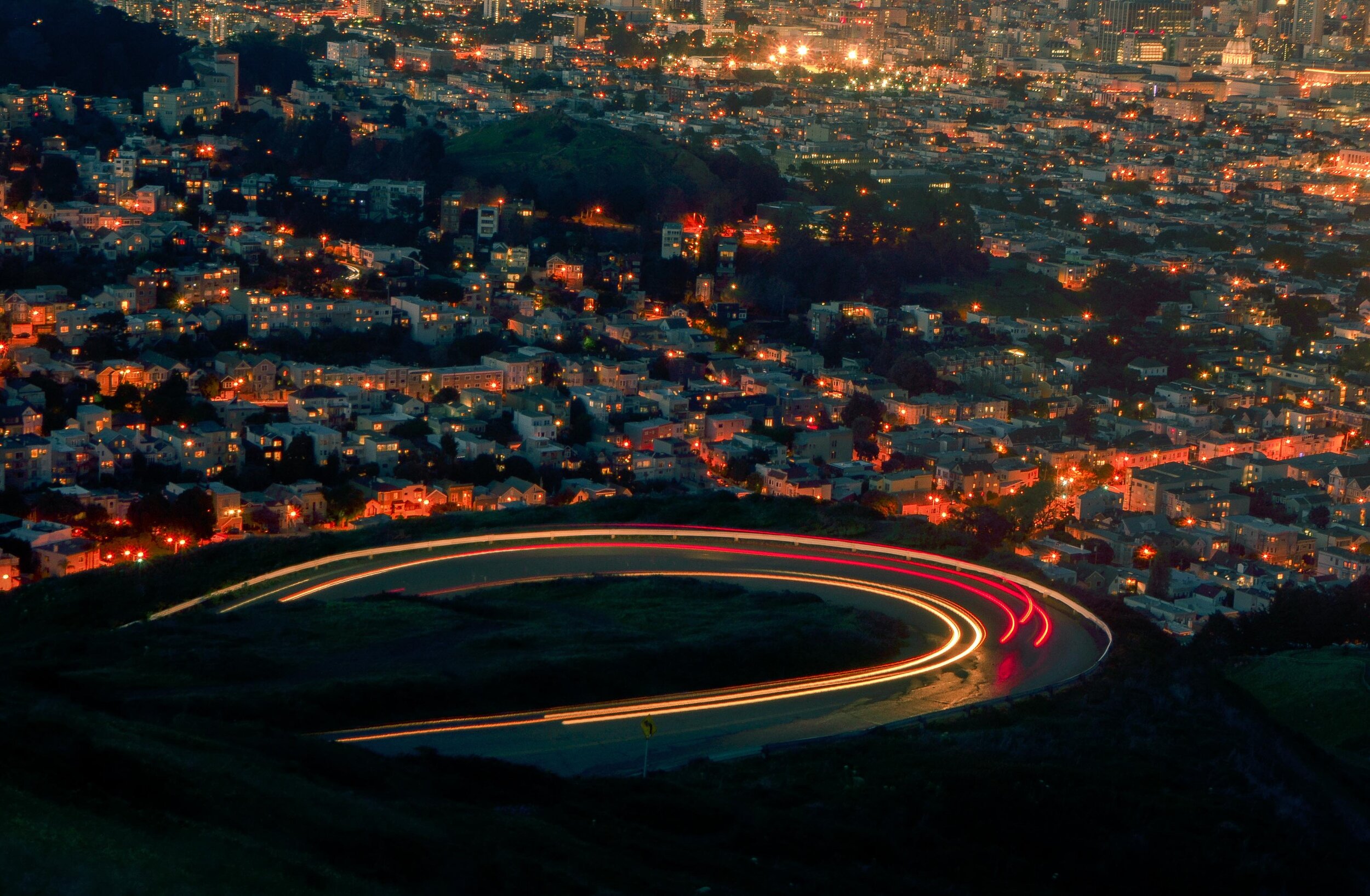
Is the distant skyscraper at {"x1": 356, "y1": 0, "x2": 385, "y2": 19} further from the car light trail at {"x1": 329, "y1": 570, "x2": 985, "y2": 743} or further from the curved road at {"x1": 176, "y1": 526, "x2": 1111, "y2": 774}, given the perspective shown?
the car light trail at {"x1": 329, "y1": 570, "x2": 985, "y2": 743}

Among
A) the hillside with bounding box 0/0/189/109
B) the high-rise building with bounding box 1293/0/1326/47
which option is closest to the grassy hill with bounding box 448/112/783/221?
the hillside with bounding box 0/0/189/109

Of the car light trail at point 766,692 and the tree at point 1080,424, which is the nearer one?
the car light trail at point 766,692

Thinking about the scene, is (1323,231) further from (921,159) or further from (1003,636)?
(1003,636)

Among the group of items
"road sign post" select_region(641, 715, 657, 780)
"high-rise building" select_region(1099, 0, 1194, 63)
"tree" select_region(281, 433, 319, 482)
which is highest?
"high-rise building" select_region(1099, 0, 1194, 63)

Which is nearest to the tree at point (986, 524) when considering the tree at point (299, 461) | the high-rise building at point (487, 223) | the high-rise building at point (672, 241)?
the tree at point (299, 461)

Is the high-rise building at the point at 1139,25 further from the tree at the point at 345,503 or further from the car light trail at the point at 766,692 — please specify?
the car light trail at the point at 766,692

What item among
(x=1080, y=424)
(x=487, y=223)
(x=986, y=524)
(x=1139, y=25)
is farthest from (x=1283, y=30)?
(x=986, y=524)

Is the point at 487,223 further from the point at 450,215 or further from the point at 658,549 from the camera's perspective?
the point at 658,549
